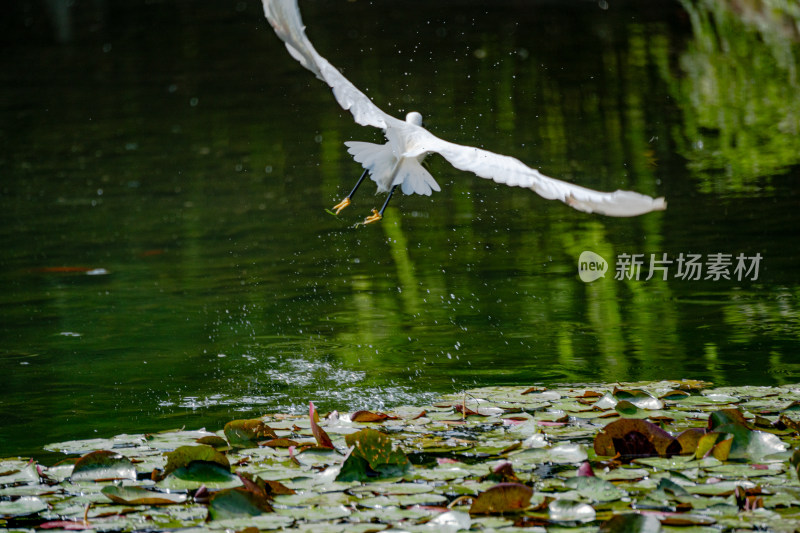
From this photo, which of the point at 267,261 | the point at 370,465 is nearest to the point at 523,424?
the point at 370,465

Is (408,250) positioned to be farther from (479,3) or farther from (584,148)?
(479,3)

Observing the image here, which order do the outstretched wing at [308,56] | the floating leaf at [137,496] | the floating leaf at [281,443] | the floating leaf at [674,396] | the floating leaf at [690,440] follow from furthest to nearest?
1. the outstretched wing at [308,56]
2. the floating leaf at [674,396]
3. the floating leaf at [281,443]
4. the floating leaf at [690,440]
5. the floating leaf at [137,496]

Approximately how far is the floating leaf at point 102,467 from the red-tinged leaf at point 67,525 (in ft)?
0.83

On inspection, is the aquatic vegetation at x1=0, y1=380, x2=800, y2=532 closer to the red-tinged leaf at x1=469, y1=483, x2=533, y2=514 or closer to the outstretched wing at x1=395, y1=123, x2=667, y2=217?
the red-tinged leaf at x1=469, y1=483, x2=533, y2=514

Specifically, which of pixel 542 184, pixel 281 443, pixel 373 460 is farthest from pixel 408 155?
pixel 373 460

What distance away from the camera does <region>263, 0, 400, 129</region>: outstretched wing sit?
3605mm

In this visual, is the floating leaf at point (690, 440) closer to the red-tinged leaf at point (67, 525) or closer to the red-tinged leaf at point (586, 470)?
the red-tinged leaf at point (586, 470)

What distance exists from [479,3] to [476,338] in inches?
484

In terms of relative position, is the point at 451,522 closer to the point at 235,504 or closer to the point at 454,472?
the point at 454,472

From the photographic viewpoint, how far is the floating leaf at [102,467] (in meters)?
2.64

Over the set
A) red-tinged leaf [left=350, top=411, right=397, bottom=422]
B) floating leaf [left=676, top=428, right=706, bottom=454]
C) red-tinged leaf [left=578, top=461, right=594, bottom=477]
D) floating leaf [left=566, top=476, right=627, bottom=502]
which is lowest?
floating leaf [left=566, top=476, right=627, bottom=502]

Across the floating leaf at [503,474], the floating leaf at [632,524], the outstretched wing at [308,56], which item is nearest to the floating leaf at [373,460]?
the floating leaf at [503,474]

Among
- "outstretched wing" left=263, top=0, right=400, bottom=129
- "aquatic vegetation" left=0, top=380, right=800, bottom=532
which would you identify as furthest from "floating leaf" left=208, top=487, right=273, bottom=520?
"outstretched wing" left=263, top=0, right=400, bottom=129

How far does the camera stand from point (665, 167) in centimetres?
738
